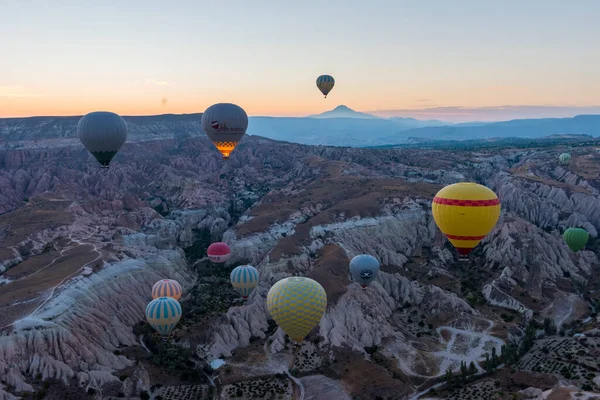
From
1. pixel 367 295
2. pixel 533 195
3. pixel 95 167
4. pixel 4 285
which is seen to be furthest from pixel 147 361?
pixel 95 167

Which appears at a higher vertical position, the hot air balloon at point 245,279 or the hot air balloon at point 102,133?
the hot air balloon at point 102,133

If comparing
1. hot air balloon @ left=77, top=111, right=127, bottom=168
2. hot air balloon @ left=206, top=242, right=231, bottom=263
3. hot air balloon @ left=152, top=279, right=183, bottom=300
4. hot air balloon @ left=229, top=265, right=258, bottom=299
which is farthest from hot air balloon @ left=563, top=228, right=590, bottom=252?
hot air balloon @ left=77, top=111, right=127, bottom=168

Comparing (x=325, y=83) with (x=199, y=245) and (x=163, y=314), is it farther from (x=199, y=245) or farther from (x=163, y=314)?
(x=163, y=314)

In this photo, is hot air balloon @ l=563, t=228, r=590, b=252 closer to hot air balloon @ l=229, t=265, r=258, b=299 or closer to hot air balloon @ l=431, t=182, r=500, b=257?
hot air balloon @ l=431, t=182, r=500, b=257

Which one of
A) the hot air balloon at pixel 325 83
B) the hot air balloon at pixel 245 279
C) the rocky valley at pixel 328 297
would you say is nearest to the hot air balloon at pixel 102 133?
the rocky valley at pixel 328 297

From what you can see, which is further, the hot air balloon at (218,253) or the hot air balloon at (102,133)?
the hot air balloon at (218,253)

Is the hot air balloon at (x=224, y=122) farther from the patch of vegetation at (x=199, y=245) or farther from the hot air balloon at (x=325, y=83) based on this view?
the patch of vegetation at (x=199, y=245)

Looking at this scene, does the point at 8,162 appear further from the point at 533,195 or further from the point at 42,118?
the point at 533,195

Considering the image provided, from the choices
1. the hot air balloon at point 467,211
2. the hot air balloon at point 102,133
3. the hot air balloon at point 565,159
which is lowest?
the hot air balloon at point 467,211
